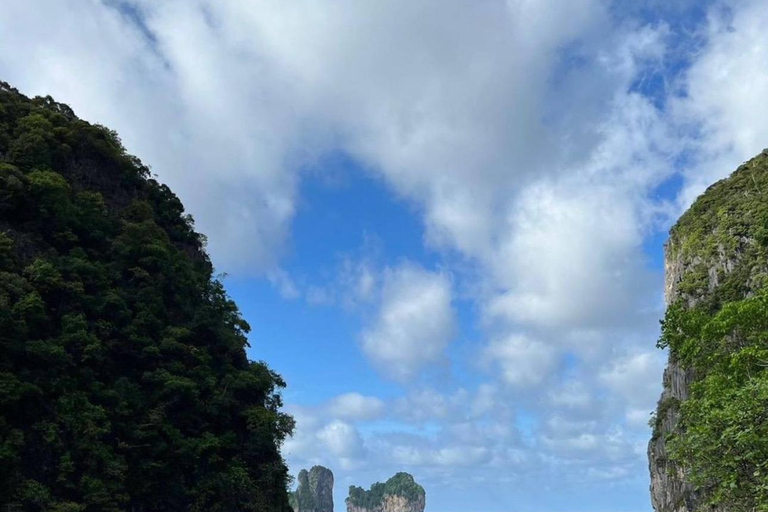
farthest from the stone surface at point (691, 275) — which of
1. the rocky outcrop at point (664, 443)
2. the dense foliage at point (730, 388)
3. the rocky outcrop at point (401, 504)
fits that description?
the rocky outcrop at point (401, 504)

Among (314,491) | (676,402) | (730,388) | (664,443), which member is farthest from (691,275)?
(314,491)

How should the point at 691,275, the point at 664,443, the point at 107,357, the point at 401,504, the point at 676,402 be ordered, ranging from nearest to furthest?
the point at 107,357, the point at 664,443, the point at 676,402, the point at 691,275, the point at 401,504

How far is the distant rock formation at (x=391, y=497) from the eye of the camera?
15825 centimetres

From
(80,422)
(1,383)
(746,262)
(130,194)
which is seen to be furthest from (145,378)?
(746,262)

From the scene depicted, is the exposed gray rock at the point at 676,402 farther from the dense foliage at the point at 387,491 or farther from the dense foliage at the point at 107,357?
the dense foliage at the point at 387,491

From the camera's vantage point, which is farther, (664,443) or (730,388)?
(664,443)

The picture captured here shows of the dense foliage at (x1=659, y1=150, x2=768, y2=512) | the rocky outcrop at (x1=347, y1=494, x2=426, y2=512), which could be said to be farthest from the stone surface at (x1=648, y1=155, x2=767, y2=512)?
the rocky outcrop at (x1=347, y1=494, x2=426, y2=512)

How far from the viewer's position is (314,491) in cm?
15288

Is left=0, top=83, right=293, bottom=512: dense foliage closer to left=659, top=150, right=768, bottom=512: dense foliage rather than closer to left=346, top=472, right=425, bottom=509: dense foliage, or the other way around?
left=659, top=150, right=768, bottom=512: dense foliage

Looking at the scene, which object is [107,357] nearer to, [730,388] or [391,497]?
[730,388]

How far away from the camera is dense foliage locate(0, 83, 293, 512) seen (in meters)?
24.3

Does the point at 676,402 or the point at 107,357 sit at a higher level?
the point at 107,357

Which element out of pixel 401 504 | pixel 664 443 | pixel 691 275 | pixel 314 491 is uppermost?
pixel 691 275

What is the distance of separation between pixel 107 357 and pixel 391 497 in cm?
14596
